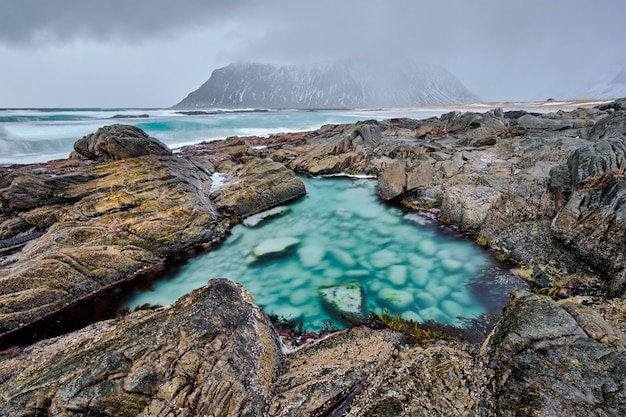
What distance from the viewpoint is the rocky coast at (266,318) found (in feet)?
12.5

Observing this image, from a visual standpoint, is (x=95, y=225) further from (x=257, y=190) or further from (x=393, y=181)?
(x=393, y=181)

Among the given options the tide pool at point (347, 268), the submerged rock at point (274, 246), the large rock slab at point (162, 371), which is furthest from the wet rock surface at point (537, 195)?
the large rock slab at point (162, 371)

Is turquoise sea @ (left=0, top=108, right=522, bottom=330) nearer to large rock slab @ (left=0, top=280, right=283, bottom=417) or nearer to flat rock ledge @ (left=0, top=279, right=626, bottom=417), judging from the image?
flat rock ledge @ (left=0, top=279, right=626, bottom=417)

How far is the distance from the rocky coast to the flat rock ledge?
0.02 metres

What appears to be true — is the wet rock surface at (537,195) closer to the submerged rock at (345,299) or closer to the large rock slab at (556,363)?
the large rock slab at (556,363)

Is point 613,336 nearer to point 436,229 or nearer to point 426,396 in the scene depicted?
point 426,396

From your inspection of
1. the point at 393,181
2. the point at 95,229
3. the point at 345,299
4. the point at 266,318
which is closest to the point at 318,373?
the point at 266,318

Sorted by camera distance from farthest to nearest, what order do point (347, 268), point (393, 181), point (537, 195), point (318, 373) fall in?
1. point (393, 181)
2. point (537, 195)
3. point (347, 268)
4. point (318, 373)

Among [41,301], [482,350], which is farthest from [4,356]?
[482,350]

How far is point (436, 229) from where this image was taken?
12359 millimetres

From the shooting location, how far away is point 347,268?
10375 millimetres

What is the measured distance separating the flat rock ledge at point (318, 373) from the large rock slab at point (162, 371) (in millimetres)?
14

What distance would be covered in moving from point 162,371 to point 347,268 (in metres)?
7.19

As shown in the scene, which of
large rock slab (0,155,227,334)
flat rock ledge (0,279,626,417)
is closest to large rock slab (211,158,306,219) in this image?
large rock slab (0,155,227,334)
